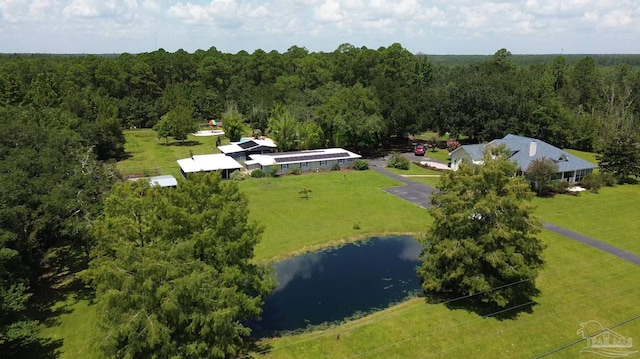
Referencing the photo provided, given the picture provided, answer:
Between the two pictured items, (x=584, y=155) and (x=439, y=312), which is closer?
(x=439, y=312)

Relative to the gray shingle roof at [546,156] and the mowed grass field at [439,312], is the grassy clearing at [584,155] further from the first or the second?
the mowed grass field at [439,312]

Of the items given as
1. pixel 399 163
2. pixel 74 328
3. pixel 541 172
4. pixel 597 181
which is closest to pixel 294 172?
pixel 399 163

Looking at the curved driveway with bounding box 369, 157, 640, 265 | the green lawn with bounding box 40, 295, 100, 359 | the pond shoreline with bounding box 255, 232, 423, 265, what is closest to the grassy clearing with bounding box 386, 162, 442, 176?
the curved driveway with bounding box 369, 157, 640, 265

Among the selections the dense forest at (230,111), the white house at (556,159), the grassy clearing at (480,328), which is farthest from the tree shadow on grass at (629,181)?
the grassy clearing at (480,328)

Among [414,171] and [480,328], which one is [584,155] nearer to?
[414,171]

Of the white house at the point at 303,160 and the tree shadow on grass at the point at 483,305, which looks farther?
the white house at the point at 303,160
